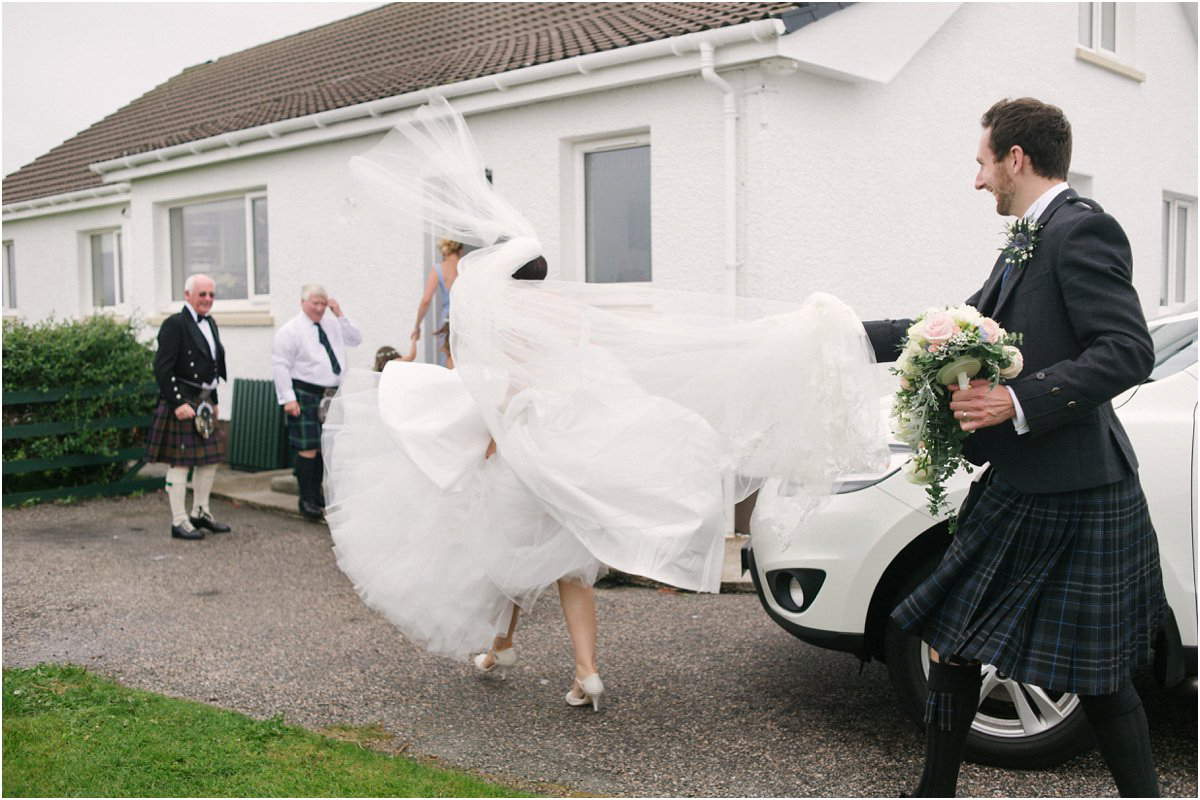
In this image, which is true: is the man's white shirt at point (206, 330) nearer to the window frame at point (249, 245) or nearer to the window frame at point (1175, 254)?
the window frame at point (249, 245)

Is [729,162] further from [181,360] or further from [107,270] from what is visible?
[107,270]

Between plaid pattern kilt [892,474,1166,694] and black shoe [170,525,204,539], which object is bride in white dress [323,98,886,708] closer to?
plaid pattern kilt [892,474,1166,694]

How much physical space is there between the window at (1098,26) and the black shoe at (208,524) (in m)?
10.5

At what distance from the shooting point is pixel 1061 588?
3.09m

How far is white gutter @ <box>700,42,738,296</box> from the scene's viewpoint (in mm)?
8016

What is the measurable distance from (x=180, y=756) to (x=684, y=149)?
591 cm

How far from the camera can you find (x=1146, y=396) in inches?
157

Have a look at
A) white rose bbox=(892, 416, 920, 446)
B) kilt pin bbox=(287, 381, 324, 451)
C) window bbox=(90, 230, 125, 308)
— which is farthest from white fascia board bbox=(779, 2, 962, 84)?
window bbox=(90, 230, 125, 308)

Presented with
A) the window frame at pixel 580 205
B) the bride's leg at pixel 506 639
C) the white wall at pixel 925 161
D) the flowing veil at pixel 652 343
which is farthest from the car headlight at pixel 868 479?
the window frame at pixel 580 205

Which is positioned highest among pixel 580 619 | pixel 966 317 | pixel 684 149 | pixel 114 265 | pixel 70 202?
pixel 70 202

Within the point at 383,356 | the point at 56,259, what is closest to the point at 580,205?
the point at 383,356

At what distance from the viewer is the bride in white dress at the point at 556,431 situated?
377 cm

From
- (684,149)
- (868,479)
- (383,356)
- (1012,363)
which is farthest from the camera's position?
(383,356)

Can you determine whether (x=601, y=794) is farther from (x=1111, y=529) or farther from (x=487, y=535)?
(x=1111, y=529)
